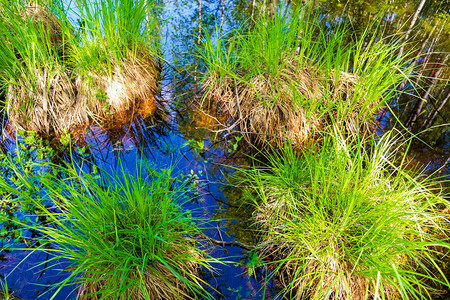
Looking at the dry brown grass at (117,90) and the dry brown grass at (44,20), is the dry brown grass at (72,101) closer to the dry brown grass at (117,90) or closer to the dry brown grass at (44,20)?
the dry brown grass at (117,90)

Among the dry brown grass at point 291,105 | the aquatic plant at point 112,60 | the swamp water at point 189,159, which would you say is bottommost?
the swamp water at point 189,159

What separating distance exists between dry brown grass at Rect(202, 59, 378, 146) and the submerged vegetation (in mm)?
1104

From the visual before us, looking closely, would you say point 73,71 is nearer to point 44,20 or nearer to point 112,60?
point 112,60

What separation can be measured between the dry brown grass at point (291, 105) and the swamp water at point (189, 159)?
283mm

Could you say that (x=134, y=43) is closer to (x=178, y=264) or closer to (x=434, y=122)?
(x=178, y=264)

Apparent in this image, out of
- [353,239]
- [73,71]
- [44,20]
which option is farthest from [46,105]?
[353,239]

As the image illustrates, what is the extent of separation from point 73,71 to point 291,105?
7.16 feet

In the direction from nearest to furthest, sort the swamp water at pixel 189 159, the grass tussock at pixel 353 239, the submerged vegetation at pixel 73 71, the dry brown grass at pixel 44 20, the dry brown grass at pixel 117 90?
the grass tussock at pixel 353 239 → the swamp water at pixel 189 159 → the submerged vegetation at pixel 73 71 → the dry brown grass at pixel 117 90 → the dry brown grass at pixel 44 20

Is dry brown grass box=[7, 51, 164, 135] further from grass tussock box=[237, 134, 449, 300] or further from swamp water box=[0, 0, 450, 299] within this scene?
grass tussock box=[237, 134, 449, 300]

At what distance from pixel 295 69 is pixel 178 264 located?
2150 millimetres

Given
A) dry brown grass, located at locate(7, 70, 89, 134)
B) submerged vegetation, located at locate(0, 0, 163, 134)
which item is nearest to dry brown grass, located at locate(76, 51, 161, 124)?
submerged vegetation, located at locate(0, 0, 163, 134)

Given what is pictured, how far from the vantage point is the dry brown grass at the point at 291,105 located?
9.09 ft

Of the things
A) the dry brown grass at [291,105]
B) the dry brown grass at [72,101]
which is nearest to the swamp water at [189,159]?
the dry brown grass at [72,101]

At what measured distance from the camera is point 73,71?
2.83 metres
